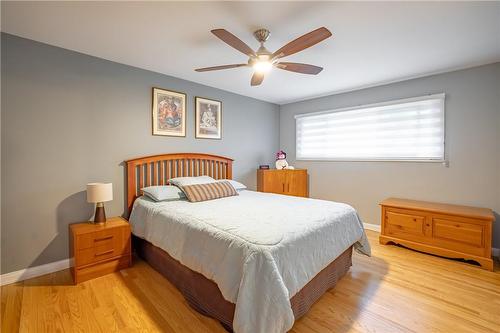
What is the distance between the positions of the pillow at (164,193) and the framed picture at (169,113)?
33.5 inches

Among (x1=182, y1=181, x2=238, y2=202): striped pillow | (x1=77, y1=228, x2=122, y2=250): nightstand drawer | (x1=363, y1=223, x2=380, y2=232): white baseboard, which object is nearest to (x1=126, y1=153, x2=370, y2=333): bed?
(x1=182, y1=181, x2=238, y2=202): striped pillow

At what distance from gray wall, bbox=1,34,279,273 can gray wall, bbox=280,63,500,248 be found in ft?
10.9

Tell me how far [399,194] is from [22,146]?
4830mm

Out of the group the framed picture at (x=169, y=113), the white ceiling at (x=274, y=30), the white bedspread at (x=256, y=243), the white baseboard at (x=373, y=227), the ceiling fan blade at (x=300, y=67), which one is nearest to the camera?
the white bedspread at (x=256, y=243)

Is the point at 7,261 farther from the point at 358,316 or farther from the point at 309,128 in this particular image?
the point at 309,128

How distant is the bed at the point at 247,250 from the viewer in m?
1.38

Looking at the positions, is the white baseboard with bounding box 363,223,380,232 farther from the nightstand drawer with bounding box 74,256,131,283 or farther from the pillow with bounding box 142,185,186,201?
the nightstand drawer with bounding box 74,256,131,283

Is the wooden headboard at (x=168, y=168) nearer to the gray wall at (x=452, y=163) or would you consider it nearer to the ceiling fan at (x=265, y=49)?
the ceiling fan at (x=265, y=49)

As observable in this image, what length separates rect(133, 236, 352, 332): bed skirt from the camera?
5.52 feet

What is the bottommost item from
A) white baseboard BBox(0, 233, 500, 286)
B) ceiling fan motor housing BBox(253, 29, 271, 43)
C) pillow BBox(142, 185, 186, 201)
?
white baseboard BBox(0, 233, 500, 286)

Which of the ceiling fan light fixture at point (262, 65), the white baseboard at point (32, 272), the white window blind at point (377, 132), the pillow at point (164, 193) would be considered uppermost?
the ceiling fan light fixture at point (262, 65)

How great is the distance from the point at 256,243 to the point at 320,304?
0.98 metres

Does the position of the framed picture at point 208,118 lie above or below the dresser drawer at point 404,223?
above

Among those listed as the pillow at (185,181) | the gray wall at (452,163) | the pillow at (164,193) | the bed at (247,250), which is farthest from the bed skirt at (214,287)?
the gray wall at (452,163)
